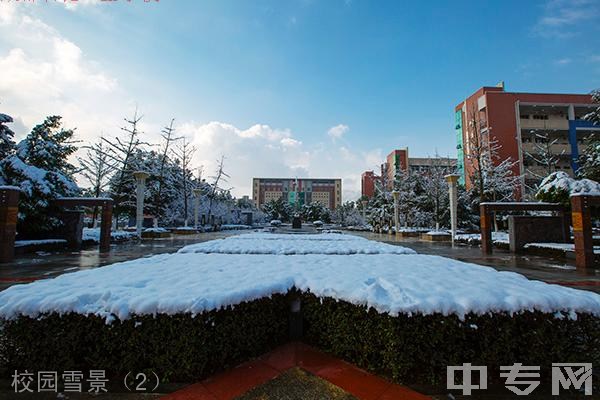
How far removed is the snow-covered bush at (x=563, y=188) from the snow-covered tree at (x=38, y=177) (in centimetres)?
1969

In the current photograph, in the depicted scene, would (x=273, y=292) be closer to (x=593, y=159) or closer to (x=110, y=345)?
(x=110, y=345)

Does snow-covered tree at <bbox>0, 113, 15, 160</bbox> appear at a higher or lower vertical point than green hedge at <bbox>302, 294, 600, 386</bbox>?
higher

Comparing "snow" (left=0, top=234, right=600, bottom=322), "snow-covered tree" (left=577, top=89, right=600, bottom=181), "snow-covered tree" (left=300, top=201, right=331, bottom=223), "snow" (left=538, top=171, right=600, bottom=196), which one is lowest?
"snow" (left=0, top=234, right=600, bottom=322)

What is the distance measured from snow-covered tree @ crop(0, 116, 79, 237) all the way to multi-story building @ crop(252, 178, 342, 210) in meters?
89.8

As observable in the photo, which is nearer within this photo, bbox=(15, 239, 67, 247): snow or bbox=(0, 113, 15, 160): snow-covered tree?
bbox=(15, 239, 67, 247): snow

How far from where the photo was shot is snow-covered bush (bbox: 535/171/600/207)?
9414 millimetres

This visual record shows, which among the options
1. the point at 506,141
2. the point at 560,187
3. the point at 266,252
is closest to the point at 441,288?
the point at 266,252

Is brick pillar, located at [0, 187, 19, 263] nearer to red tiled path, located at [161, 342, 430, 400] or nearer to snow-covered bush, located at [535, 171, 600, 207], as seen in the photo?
red tiled path, located at [161, 342, 430, 400]

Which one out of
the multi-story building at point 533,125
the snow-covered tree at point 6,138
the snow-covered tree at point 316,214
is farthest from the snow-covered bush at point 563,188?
the snow-covered tree at point 316,214

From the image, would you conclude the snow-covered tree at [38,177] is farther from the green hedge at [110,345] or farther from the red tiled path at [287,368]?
the red tiled path at [287,368]

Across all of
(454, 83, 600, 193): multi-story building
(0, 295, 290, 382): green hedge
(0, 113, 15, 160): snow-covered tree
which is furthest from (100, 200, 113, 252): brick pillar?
(454, 83, 600, 193): multi-story building

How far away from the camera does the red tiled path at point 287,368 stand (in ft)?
6.61

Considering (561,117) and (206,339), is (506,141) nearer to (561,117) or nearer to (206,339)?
(561,117)

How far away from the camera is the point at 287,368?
239cm
